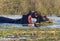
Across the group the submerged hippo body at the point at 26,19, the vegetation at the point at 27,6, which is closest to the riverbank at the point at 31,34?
the submerged hippo body at the point at 26,19

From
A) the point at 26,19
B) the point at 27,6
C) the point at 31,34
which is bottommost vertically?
the point at 31,34

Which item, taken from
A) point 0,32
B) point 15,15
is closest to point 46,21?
point 15,15

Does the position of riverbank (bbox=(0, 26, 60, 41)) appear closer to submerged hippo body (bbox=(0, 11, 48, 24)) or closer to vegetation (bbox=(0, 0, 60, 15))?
submerged hippo body (bbox=(0, 11, 48, 24))

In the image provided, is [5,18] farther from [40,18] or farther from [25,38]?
[25,38]

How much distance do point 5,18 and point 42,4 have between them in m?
0.92

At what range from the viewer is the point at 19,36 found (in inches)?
156

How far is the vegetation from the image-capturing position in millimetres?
4934

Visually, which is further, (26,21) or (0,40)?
(26,21)

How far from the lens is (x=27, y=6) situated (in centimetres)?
496

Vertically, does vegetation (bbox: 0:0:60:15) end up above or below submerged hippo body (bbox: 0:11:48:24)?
above

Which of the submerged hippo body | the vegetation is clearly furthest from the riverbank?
the vegetation

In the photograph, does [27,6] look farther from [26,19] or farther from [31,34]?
[31,34]

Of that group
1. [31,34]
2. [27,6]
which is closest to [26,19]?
[27,6]

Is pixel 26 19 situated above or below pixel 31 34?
above
